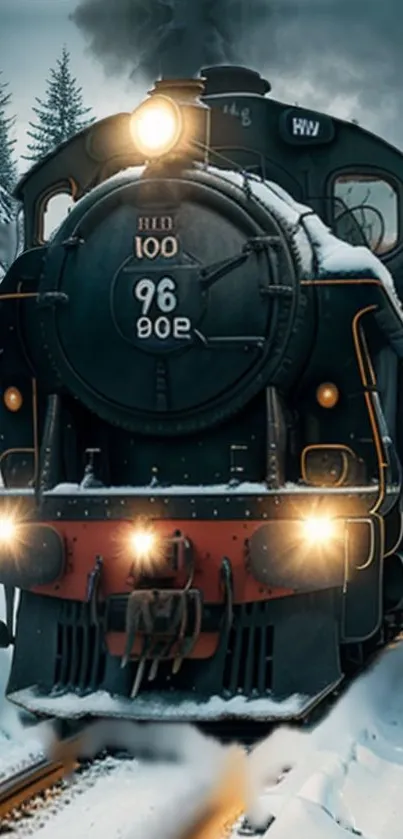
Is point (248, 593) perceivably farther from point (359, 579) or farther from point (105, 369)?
point (105, 369)

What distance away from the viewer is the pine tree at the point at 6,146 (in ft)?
103

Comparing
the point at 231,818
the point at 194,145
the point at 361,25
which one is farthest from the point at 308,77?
the point at 231,818

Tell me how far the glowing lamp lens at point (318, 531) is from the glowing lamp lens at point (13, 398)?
1.90m

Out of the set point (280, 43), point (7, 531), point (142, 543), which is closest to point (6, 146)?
point (280, 43)

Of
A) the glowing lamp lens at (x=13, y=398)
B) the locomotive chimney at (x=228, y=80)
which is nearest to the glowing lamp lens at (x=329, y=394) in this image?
the glowing lamp lens at (x=13, y=398)

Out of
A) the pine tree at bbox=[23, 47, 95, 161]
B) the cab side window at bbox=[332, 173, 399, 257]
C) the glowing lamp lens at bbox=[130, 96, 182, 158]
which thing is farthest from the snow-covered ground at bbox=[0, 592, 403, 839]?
the pine tree at bbox=[23, 47, 95, 161]

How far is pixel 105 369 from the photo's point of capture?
6070mm

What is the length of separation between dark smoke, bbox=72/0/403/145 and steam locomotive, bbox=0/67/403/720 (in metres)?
6.02

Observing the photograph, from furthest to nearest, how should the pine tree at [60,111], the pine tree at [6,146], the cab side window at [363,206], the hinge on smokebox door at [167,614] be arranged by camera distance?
the pine tree at [6,146]
the pine tree at [60,111]
the cab side window at [363,206]
the hinge on smokebox door at [167,614]

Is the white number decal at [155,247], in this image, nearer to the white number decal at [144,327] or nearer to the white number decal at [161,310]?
the white number decal at [161,310]

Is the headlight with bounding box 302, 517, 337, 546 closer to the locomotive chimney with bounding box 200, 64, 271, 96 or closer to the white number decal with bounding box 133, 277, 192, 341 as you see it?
the white number decal with bounding box 133, 277, 192, 341

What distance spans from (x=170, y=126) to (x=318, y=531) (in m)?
2.19

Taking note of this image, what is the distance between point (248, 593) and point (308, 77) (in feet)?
59.6

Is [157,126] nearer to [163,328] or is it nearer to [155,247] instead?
[155,247]
